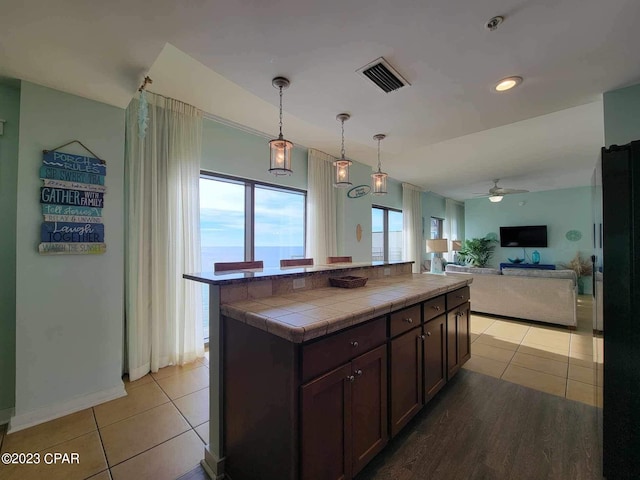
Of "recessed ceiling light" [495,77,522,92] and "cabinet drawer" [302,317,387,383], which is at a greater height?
"recessed ceiling light" [495,77,522,92]

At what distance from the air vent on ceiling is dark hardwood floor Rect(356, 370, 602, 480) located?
2.57 metres

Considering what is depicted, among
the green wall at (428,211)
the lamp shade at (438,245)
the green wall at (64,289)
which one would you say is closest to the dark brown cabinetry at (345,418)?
the green wall at (64,289)

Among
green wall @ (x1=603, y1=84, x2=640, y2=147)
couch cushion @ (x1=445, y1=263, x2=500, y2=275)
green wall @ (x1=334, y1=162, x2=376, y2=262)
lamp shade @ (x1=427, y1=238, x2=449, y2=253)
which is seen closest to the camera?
green wall @ (x1=603, y1=84, x2=640, y2=147)

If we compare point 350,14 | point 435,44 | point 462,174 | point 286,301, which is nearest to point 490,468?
point 286,301

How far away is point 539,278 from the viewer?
164 inches

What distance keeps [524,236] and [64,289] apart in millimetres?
10090

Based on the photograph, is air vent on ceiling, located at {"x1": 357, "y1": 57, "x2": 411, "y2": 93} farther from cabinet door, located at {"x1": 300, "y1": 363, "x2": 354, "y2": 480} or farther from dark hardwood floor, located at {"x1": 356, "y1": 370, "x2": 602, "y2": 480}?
dark hardwood floor, located at {"x1": 356, "y1": 370, "x2": 602, "y2": 480}

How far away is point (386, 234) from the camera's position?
261 inches

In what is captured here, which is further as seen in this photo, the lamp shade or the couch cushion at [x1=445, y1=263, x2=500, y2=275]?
the lamp shade

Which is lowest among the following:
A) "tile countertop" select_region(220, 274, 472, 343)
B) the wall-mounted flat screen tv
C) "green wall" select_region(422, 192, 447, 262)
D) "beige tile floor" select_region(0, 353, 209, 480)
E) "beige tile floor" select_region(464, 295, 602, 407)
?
"beige tile floor" select_region(0, 353, 209, 480)

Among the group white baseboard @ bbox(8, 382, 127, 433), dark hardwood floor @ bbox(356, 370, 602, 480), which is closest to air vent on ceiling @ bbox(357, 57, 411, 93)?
dark hardwood floor @ bbox(356, 370, 602, 480)

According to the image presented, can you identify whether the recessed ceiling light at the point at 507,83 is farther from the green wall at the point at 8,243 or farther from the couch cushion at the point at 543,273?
the green wall at the point at 8,243

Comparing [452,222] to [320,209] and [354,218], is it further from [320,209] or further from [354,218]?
[320,209]

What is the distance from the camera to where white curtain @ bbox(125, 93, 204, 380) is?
2.62 meters
